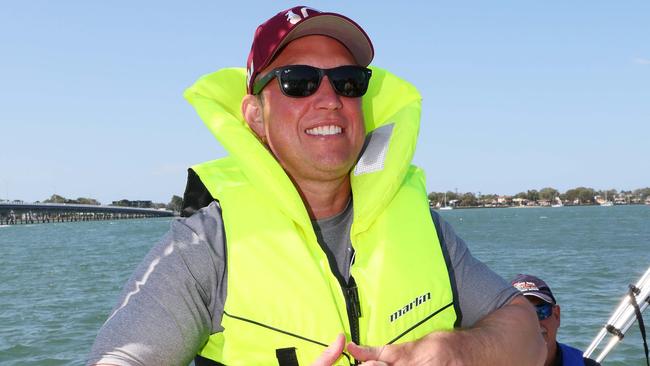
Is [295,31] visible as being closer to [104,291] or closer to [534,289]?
[534,289]

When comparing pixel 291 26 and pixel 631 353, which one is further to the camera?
pixel 631 353

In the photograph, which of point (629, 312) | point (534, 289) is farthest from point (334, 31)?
point (629, 312)

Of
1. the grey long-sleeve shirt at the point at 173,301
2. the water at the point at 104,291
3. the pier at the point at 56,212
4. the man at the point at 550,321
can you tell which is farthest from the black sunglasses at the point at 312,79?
the pier at the point at 56,212

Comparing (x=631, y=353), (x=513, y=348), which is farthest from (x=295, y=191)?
(x=631, y=353)

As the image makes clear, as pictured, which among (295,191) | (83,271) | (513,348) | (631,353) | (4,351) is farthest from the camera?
(83,271)

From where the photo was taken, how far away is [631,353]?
13312 millimetres

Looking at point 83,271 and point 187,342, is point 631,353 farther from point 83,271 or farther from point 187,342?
point 83,271

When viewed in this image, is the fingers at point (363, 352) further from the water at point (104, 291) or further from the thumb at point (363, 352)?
the water at point (104, 291)

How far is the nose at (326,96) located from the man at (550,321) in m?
2.88

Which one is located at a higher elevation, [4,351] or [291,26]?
[291,26]

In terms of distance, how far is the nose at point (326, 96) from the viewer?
7.80ft

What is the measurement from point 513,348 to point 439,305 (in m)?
0.27

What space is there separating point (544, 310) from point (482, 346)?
307 centimetres

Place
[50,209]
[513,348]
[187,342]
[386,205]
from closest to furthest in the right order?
[187,342]
[513,348]
[386,205]
[50,209]
